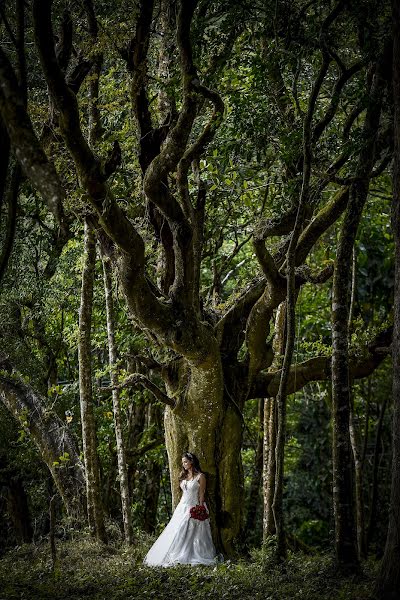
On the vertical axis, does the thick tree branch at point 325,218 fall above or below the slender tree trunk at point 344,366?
above

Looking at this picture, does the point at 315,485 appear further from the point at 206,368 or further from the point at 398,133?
the point at 398,133

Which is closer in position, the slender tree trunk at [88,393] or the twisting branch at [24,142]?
the twisting branch at [24,142]

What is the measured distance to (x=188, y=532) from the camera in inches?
451

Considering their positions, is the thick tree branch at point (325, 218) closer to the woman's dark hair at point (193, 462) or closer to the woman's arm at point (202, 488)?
the woman's dark hair at point (193, 462)

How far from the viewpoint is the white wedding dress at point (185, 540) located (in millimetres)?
11219

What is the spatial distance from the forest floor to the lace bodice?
1313 millimetres

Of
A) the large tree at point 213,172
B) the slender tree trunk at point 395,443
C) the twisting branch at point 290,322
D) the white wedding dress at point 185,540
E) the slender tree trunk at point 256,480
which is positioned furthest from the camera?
the slender tree trunk at point 256,480

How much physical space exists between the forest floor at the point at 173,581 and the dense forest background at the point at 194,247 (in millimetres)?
126

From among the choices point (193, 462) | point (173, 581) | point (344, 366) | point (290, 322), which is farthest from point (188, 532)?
point (344, 366)

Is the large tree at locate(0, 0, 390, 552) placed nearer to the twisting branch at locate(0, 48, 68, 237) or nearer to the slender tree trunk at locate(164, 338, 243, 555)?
Result: the slender tree trunk at locate(164, 338, 243, 555)

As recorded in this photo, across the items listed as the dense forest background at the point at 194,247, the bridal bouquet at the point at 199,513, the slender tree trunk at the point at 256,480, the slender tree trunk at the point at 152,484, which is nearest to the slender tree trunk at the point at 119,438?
the dense forest background at the point at 194,247

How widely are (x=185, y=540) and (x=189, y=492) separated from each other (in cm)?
77

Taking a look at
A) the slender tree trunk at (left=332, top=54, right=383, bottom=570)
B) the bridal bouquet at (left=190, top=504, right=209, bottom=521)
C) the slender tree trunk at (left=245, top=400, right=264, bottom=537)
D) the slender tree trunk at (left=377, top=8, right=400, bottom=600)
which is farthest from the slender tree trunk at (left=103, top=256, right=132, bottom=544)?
the slender tree trunk at (left=377, top=8, right=400, bottom=600)

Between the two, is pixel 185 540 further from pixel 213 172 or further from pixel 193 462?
pixel 213 172
